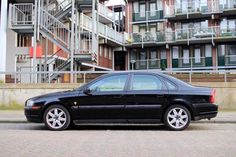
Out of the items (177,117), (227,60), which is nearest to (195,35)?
(227,60)

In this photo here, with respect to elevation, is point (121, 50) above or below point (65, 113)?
above

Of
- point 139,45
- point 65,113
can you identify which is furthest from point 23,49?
point 139,45

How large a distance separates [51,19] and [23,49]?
2.55 m

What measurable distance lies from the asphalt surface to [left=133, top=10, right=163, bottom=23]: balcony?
116 feet

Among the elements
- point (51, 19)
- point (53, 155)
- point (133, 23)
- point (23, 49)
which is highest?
point (133, 23)

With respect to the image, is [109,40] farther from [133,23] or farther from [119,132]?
[119,132]

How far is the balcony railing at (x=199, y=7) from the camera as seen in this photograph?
4303 cm

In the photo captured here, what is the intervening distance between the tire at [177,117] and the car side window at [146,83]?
2.26 feet

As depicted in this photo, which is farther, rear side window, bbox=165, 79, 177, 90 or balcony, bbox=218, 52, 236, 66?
balcony, bbox=218, 52, 236, 66

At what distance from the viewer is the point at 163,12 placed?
4606 cm

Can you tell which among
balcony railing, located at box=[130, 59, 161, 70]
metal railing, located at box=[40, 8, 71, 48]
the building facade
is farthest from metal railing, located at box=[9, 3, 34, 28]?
balcony railing, located at box=[130, 59, 161, 70]

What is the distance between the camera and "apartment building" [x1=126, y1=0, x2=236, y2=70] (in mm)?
43156

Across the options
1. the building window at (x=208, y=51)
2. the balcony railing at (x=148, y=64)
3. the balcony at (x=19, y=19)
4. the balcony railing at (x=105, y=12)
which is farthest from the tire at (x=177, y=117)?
the balcony railing at (x=148, y=64)

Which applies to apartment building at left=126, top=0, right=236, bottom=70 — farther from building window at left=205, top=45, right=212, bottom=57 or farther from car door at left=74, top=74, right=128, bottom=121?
car door at left=74, top=74, right=128, bottom=121
